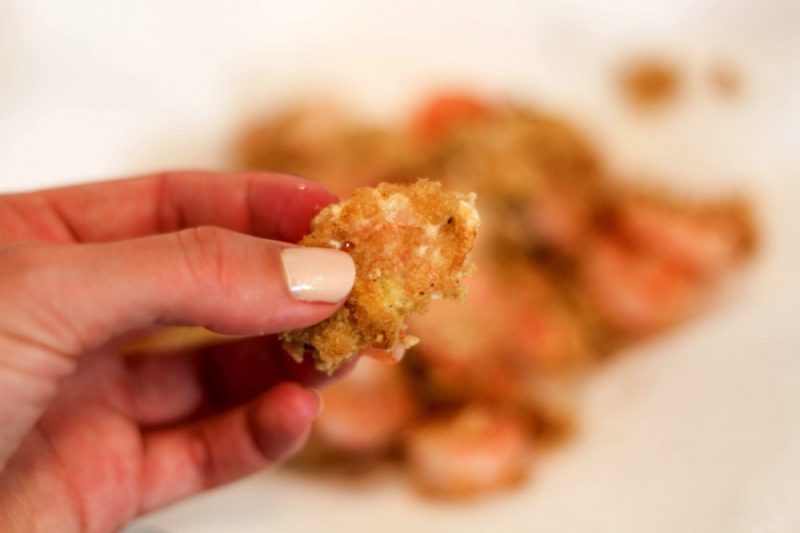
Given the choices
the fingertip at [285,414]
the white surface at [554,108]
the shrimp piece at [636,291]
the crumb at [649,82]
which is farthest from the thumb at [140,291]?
the crumb at [649,82]

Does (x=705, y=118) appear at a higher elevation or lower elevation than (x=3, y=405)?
higher

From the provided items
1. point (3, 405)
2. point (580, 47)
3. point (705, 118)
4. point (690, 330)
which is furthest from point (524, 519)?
point (580, 47)

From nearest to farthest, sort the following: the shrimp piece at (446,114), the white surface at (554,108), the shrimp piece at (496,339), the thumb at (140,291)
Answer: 1. the thumb at (140,291)
2. the white surface at (554,108)
3. the shrimp piece at (496,339)
4. the shrimp piece at (446,114)

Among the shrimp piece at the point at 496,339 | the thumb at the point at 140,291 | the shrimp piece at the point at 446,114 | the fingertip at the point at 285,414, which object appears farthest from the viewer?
the shrimp piece at the point at 446,114

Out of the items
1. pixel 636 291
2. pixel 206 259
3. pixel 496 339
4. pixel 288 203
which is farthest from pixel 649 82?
pixel 206 259

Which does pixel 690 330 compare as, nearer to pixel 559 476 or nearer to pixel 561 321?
pixel 561 321

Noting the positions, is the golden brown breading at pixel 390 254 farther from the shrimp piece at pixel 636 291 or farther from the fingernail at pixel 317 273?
the shrimp piece at pixel 636 291
